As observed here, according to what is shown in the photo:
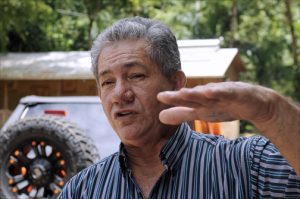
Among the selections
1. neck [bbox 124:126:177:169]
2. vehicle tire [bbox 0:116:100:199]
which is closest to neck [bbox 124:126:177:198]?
neck [bbox 124:126:177:169]

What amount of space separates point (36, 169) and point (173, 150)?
3.54 meters

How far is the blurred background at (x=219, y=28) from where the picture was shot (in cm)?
1970

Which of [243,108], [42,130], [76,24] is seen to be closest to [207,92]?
[243,108]

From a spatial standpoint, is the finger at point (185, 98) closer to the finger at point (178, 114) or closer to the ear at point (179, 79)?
the finger at point (178, 114)

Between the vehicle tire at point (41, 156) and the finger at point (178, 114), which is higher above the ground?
the finger at point (178, 114)

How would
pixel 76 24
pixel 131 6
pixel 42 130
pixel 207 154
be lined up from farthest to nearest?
pixel 76 24 → pixel 131 6 → pixel 42 130 → pixel 207 154

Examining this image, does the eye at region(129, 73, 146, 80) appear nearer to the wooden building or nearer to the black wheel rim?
the black wheel rim

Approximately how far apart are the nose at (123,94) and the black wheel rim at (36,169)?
138 inches

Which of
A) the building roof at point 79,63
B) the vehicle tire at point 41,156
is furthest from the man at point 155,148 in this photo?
the building roof at point 79,63

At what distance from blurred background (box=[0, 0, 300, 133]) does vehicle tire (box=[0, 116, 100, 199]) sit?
13.0 m

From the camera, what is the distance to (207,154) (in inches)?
78.7

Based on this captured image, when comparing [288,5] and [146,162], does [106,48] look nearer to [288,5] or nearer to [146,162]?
[146,162]

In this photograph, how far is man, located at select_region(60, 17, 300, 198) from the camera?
183 cm

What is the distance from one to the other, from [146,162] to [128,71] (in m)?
0.37
